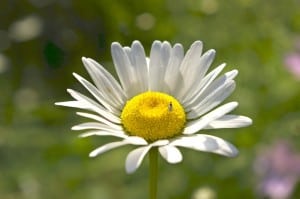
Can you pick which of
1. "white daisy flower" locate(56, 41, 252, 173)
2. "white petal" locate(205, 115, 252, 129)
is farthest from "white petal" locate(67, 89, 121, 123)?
"white petal" locate(205, 115, 252, 129)

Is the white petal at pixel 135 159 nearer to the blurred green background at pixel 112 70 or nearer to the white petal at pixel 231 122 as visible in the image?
the white petal at pixel 231 122

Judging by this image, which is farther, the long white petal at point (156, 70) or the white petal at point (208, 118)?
the long white petal at point (156, 70)

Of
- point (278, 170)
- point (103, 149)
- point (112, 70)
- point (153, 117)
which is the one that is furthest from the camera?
point (112, 70)

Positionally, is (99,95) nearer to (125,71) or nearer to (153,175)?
(125,71)

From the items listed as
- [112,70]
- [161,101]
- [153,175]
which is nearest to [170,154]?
[153,175]

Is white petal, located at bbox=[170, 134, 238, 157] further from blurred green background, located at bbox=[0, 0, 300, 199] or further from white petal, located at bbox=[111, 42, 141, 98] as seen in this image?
blurred green background, located at bbox=[0, 0, 300, 199]

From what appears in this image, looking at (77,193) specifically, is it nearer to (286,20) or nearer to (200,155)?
(200,155)

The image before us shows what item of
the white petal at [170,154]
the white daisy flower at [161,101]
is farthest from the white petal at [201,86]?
the white petal at [170,154]

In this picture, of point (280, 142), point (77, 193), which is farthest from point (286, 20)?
point (77, 193)
